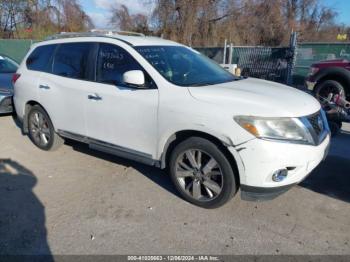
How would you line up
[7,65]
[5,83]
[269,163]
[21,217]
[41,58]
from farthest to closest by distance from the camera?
[7,65], [5,83], [41,58], [21,217], [269,163]

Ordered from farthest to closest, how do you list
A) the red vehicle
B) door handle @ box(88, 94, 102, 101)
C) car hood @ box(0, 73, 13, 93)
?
1. the red vehicle
2. car hood @ box(0, 73, 13, 93)
3. door handle @ box(88, 94, 102, 101)

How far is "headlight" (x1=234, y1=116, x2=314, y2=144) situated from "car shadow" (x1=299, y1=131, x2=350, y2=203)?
1290 millimetres

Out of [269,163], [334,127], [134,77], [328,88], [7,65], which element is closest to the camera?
[269,163]

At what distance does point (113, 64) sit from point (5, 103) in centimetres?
430

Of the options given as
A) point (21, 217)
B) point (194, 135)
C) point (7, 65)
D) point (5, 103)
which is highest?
point (7, 65)

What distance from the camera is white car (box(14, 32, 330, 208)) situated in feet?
10.6

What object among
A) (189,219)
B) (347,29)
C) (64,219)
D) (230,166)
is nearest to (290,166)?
(230,166)

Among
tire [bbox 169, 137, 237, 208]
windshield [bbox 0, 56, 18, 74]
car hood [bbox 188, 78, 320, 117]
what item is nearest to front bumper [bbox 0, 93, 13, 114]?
windshield [bbox 0, 56, 18, 74]

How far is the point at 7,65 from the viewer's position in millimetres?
8867

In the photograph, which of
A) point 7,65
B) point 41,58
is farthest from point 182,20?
point 41,58

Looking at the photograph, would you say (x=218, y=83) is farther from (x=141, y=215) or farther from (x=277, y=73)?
(x=277, y=73)

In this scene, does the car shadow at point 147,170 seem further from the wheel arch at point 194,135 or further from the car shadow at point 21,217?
the car shadow at point 21,217

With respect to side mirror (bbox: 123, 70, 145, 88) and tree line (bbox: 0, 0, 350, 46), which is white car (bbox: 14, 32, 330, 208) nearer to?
side mirror (bbox: 123, 70, 145, 88)

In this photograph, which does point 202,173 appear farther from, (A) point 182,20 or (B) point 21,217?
(A) point 182,20
